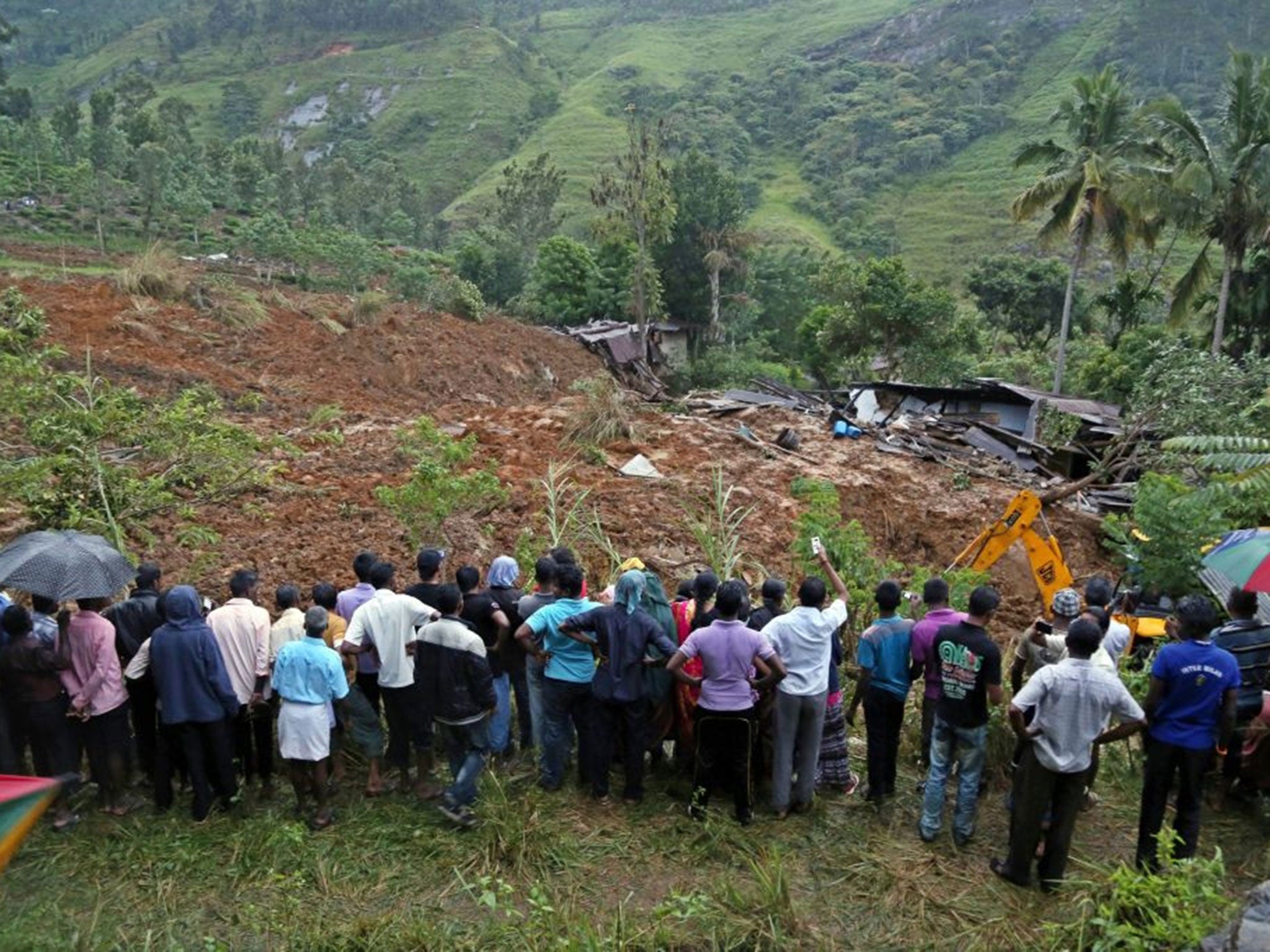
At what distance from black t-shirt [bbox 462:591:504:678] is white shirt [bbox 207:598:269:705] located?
1144 mm

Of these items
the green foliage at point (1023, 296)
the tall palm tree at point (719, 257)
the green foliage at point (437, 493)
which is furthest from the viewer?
the green foliage at point (1023, 296)

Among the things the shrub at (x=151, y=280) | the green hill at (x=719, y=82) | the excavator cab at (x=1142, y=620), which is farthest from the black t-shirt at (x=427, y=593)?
the green hill at (x=719, y=82)

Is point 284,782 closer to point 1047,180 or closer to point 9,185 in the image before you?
point 1047,180

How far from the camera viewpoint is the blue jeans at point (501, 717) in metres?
5.57

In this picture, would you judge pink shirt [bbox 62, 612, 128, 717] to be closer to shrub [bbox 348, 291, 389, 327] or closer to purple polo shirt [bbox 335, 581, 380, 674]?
purple polo shirt [bbox 335, 581, 380, 674]

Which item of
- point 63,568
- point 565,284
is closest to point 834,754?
point 63,568

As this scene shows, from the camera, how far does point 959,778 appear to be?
500 centimetres

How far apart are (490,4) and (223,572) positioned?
12000 centimetres

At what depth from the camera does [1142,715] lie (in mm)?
4332

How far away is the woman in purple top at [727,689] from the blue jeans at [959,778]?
946 millimetres

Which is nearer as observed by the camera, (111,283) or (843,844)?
(843,844)

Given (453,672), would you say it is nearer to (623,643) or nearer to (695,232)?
(623,643)

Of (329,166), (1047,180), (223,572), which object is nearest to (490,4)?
(329,166)

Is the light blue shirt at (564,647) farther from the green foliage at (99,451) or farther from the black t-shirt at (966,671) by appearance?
the green foliage at (99,451)
